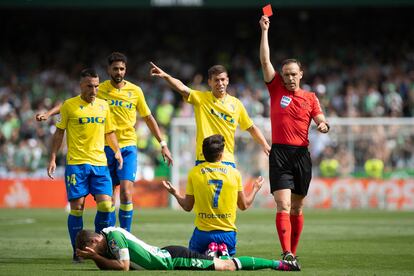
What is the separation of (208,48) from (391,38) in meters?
7.29

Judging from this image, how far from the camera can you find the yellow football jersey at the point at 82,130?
12133 millimetres

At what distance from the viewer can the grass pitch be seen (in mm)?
10828

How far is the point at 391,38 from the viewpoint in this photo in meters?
35.4

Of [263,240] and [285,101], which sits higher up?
[285,101]

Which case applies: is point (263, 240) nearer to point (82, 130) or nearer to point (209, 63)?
point (82, 130)

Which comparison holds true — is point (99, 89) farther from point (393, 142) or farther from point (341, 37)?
point (341, 37)

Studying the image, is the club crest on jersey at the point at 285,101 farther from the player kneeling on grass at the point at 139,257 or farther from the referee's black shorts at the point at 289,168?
the player kneeling on grass at the point at 139,257

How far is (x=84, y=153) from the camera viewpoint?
1213cm

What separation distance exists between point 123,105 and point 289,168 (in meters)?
3.31

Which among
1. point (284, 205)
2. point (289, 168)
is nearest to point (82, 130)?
point (289, 168)

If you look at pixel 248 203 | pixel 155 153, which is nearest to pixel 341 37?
pixel 155 153

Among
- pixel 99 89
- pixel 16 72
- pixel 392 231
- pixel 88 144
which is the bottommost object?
pixel 392 231

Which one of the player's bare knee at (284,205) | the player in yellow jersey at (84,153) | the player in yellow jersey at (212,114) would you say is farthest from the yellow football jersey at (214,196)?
the player in yellow jersey at (84,153)

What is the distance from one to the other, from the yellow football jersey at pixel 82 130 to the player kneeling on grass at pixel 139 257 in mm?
2401
